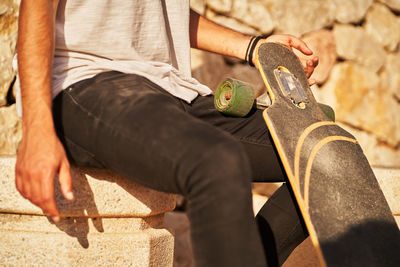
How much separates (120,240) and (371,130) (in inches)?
91.0

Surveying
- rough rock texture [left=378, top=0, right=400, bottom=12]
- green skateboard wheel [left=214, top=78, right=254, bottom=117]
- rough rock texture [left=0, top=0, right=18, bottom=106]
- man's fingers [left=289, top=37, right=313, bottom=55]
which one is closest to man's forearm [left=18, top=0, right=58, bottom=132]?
green skateboard wheel [left=214, top=78, right=254, bottom=117]

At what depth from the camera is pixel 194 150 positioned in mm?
645

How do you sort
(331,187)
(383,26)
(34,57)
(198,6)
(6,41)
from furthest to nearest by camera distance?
(383,26) < (198,6) < (6,41) < (331,187) < (34,57)

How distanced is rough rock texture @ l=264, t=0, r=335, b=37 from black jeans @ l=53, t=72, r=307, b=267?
1761 millimetres

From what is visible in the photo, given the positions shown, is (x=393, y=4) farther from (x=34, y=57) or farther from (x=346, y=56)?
(x=34, y=57)

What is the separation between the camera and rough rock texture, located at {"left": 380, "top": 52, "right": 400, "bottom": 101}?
2.77 metres

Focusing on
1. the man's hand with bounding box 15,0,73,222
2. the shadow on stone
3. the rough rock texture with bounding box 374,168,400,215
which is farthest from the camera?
the rough rock texture with bounding box 374,168,400,215

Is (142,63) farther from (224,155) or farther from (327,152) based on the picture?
(327,152)

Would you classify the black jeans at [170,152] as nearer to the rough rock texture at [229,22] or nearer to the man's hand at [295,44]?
the man's hand at [295,44]

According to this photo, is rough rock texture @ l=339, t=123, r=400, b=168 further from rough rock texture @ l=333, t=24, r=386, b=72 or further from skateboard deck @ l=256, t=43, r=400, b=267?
skateboard deck @ l=256, t=43, r=400, b=267

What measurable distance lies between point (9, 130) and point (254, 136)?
137cm

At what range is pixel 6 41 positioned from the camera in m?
1.74

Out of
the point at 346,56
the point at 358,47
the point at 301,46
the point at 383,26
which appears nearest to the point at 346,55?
the point at 346,56

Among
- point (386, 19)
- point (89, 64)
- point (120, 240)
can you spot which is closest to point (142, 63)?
point (89, 64)
